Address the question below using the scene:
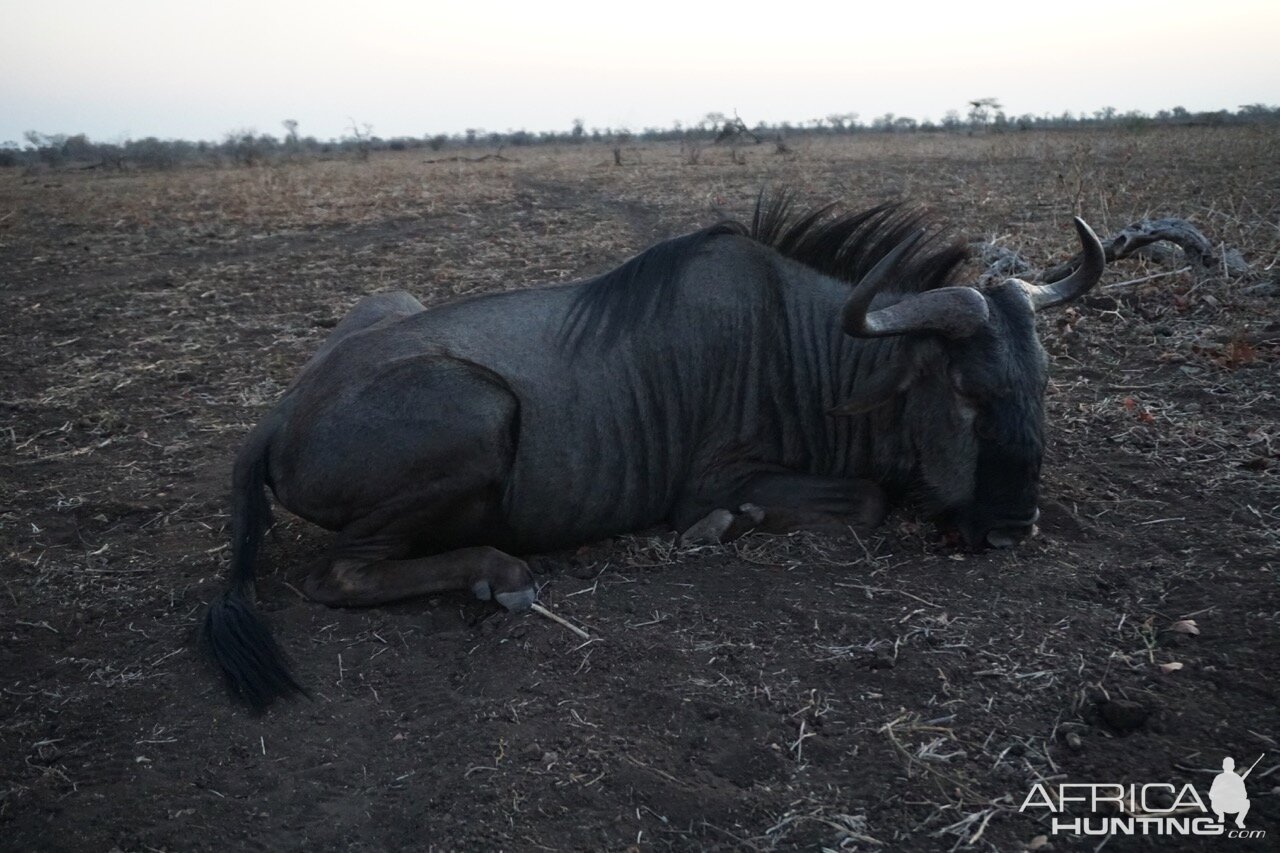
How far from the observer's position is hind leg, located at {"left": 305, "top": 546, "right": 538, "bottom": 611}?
3.83 m

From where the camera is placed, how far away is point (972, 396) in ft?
12.9

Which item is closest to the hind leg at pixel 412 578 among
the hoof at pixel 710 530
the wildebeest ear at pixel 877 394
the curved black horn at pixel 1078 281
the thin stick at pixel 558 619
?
the thin stick at pixel 558 619

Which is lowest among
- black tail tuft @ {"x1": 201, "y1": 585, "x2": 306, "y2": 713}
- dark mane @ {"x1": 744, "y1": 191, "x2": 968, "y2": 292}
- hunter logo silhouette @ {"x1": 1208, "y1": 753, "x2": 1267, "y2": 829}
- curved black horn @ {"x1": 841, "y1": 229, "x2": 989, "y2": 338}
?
black tail tuft @ {"x1": 201, "y1": 585, "x2": 306, "y2": 713}

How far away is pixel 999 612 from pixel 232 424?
189 inches

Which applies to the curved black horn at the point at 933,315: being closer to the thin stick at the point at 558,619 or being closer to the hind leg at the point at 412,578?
the thin stick at the point at 558,619

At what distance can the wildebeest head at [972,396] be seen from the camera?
3.88 meters

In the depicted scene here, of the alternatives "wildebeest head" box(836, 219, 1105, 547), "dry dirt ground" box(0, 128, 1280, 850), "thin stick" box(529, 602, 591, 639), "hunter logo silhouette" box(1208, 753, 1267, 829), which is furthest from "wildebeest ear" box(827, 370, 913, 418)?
"hunter logo silhouette" box(1208, 753, 1267, 829)

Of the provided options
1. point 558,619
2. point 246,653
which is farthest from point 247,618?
point 558,619

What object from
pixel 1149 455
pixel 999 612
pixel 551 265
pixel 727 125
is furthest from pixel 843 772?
pixel 727 125

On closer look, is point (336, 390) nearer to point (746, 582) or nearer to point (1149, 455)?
point (746, 582)

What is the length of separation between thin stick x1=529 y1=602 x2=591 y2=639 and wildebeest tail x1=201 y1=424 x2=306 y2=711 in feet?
2.91

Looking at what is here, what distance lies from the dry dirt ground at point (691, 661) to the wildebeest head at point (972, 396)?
191 mm

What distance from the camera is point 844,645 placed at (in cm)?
329

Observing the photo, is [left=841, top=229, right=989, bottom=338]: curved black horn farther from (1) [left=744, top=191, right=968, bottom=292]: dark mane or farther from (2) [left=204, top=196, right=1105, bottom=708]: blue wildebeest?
(1) [left=744, top=191, right=968, bottom=292]: dark mane
